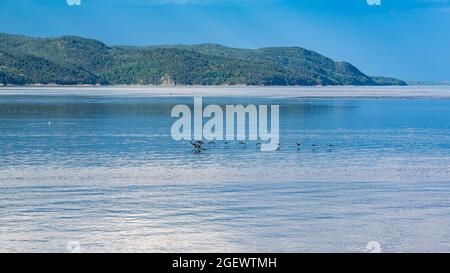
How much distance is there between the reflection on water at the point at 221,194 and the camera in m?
19.3

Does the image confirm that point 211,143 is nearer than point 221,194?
No

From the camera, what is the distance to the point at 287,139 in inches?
1865

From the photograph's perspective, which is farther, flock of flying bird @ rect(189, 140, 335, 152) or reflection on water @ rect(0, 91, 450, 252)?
flock of flying bird @ rect(189, 140, 335, 152)

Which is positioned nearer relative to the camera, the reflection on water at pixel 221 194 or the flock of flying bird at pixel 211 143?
the reflection on water at pixel 221 194

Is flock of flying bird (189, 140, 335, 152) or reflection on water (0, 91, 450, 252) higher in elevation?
flock of flying bird (189, 140, 335, 152)

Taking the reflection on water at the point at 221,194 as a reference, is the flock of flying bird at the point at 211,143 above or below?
above

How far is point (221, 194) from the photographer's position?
25.7m

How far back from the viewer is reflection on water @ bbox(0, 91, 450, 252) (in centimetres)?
1928

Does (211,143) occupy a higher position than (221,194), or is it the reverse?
(211,143)
